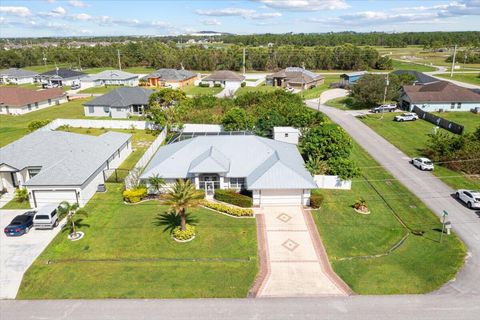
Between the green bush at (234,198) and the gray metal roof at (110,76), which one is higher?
the gray metal roof at (110,76)

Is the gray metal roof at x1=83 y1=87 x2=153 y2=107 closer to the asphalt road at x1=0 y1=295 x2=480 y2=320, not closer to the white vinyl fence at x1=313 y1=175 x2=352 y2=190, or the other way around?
the white vinyl fence at x1=313 y1=175 x2=352 y2=190

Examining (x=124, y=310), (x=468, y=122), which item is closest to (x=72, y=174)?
(x=124, y=310)

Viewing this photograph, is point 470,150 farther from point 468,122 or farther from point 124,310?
point 124,310

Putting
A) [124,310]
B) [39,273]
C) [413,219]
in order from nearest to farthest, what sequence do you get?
[124,310] < [39,273] < [413,219]

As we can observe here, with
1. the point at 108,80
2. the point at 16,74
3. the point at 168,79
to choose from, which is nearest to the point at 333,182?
the point at 168,79

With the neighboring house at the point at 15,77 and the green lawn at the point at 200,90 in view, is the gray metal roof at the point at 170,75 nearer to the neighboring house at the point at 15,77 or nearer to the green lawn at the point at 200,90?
the green lawn at the point at 200,90

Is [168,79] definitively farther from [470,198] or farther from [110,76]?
[470,198]

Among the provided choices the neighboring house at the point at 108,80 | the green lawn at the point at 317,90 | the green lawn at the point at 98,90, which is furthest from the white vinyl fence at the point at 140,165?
the neighboring house at the point at 108,80
